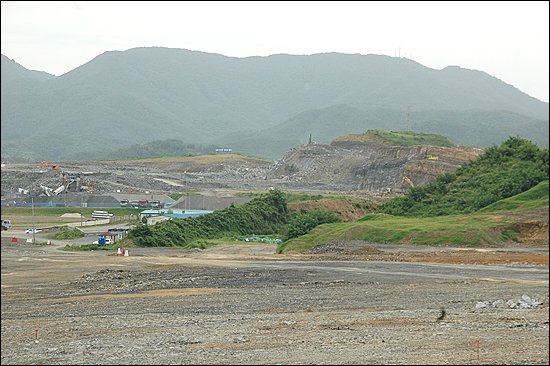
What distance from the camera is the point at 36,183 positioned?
87250 mm

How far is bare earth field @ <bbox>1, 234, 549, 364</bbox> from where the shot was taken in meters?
13.4

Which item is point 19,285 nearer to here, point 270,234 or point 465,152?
point 270,234

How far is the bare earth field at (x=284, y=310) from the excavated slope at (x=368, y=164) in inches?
2586

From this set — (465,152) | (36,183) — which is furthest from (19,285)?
(465,152)

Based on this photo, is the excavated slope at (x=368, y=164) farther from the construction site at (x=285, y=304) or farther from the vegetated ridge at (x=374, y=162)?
the construction site at (x=285, y=304)

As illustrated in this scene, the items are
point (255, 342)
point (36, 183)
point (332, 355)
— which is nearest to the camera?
point (332, 355)

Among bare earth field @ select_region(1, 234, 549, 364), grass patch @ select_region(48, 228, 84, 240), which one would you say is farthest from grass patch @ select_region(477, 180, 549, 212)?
grass patch @ select_region(48, 228, 84, 240)

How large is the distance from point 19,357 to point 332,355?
8.94 meters

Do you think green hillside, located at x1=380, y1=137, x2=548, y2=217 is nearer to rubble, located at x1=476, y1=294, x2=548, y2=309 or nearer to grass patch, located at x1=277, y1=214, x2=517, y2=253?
grass patch, located at x1=277, y1=214, x2=517, y2=253

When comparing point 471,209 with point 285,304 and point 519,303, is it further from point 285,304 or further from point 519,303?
point 285,304

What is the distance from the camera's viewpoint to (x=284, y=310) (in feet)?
62.9

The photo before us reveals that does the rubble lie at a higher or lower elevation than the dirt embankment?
lower

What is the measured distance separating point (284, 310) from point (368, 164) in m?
98.4

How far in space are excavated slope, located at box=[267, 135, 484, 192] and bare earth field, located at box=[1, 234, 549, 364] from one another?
65690mm
